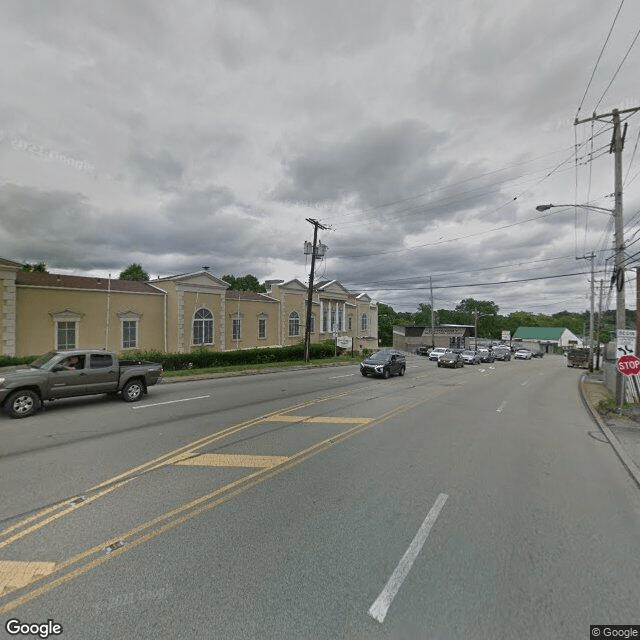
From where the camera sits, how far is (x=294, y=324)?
37406mm

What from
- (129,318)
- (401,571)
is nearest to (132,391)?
(401,571)

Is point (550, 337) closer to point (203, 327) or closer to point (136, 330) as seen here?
point (203, 327)

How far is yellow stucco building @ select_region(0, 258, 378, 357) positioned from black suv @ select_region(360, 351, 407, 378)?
14668mm

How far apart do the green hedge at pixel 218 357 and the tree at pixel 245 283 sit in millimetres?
42130

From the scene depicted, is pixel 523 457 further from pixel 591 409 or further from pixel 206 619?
pixel 591 409

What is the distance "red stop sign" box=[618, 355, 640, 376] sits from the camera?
10008 mm

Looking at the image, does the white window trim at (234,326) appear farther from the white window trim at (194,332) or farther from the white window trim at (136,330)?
the white window trim at (136,330)

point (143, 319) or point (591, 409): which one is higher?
point (143, 319)

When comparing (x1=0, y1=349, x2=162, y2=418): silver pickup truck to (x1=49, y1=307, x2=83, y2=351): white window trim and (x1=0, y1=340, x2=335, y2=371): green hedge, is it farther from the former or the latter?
(x1=49, y1=307, x2=83, y2=351): white window trim

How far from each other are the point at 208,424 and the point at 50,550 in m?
5.13

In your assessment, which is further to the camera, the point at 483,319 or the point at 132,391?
the point at 483,319

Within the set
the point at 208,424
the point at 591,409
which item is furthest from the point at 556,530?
the point at 591,409

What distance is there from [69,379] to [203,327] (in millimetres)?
18870

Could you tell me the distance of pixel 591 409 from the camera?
12633mm
